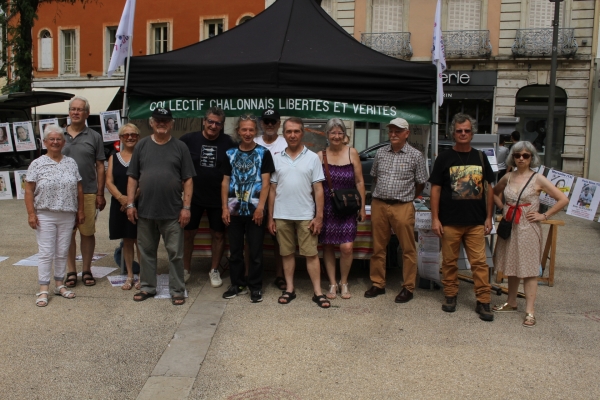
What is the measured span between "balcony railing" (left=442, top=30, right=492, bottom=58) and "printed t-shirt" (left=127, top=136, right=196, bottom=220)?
1687 cm

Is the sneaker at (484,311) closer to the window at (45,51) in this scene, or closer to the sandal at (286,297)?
the sandal at (286,297)

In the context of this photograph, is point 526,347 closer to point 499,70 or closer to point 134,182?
point 134,182

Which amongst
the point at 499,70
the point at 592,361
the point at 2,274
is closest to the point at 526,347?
the point at 592,361

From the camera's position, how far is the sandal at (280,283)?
5936 millimetres

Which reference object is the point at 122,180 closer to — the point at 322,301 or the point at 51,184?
the point at 51,184

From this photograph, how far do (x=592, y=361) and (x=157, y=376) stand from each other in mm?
3089

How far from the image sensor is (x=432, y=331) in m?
4.78

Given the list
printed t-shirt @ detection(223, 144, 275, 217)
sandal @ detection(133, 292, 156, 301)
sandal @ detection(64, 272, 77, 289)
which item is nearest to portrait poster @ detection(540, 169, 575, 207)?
printed t-shirt @ detection(223, 144, 275, 217)

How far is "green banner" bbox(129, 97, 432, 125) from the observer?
6164mm

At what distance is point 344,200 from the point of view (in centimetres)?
535

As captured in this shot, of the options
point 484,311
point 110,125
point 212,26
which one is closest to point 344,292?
point 484,311

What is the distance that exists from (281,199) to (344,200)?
579mm

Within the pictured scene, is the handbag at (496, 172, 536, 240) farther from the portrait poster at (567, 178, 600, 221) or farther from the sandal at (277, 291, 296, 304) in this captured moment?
the sandal at (277, 291, 296, 304)

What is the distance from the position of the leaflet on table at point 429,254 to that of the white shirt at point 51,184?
11.1 ft
